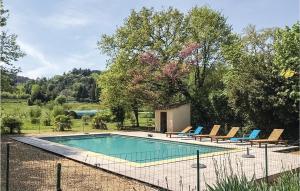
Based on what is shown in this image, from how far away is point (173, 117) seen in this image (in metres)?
26.8

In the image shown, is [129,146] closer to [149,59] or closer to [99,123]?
[99,123]

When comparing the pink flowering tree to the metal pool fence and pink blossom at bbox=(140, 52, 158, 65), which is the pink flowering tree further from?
the metal pool fence

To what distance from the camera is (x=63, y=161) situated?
14.3 meters

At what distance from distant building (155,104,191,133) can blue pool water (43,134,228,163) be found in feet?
11.5

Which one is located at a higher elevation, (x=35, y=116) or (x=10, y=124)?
(x=35, y=116)

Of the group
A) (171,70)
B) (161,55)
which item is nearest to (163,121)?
(171,70)

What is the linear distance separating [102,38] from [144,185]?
25.0 meters

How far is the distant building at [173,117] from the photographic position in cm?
2686

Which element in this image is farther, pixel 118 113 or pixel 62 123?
pixel 118 113

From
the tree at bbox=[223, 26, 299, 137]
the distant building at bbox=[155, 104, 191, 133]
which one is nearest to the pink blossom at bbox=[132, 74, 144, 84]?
the distant building at bbox=[155, 104, 191, 133]

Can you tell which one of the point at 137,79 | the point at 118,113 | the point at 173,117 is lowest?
the point at 173,117

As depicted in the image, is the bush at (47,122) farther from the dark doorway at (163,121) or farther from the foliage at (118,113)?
the dark doorway at (163,121)

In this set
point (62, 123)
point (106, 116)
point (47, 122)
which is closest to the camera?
point (62, 123)

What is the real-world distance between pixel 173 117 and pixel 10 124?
1140cm
